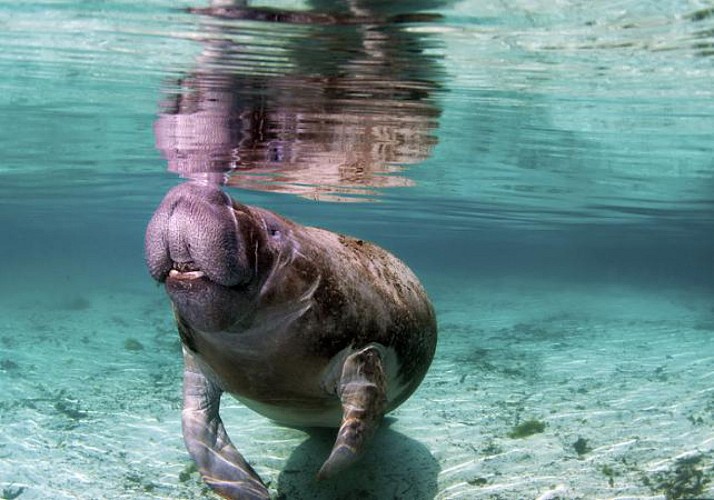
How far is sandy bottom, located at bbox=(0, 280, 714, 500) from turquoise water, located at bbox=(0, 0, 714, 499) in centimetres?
4

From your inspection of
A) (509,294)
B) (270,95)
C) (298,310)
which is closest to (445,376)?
(270,95)

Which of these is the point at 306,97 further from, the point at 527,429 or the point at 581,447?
the point at 581,447

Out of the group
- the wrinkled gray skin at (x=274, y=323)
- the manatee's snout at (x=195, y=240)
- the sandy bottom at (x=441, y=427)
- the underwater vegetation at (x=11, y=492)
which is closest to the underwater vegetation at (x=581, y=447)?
the sandy bottom at (x=441, y=427)

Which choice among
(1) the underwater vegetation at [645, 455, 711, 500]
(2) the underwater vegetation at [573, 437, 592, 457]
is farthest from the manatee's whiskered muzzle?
(2) the underwater vegetation at [573, 437, 592, 457]

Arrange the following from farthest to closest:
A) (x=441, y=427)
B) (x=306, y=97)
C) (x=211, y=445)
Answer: (x=306, y=97) < (x=441, y=427) < (x=211, y=445)

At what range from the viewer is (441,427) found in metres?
7.10

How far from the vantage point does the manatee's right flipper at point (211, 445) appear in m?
4.50

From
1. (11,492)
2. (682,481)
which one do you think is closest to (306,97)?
(11,492)

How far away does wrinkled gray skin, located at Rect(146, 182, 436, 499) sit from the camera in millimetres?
3426

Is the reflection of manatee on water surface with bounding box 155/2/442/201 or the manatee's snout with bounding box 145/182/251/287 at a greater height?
the reflection of manatee on water surface with bounding box 155/2/442/201

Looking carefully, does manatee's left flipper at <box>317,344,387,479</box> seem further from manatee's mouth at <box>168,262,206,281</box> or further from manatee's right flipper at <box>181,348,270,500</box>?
manatee's mouth at <box>168,262,206,281</box>

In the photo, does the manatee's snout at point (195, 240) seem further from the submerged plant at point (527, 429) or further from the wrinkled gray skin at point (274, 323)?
the submerged plant at point (527, 429)

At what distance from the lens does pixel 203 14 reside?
6109 millimetres

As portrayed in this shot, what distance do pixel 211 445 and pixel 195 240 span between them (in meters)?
2.04
